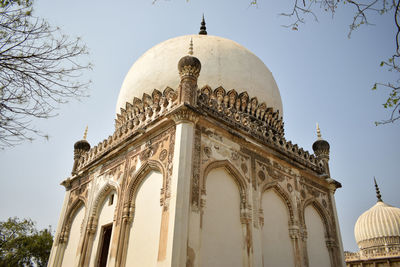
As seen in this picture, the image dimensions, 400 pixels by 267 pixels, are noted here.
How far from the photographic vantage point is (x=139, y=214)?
769cm

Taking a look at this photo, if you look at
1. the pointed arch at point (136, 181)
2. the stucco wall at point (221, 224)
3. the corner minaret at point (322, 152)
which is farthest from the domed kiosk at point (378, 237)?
the pointed arch at point (136, 181)

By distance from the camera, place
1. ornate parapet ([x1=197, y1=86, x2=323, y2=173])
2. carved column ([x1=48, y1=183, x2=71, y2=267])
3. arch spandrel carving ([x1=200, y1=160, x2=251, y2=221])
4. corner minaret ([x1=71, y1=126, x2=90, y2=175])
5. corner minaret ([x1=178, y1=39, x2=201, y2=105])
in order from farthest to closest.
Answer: corner minaret ([x1=71, y1=126, x2=90, y2=175]) → carved column ([x1=48, y1=183, x2=71, y2=267]) → ornate parapet ([x1=197, y1=86, x2=323, y2=173]) → corner minaret ([x1=178, y1=39, x2=201, y2=105]) → arch spandrel carving ([x1=200, y1=160, x2=251, y2=221])

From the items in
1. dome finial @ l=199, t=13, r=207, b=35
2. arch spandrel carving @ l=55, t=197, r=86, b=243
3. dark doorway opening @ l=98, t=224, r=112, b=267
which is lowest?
dark doorway opening @ l=98, t=224, r=112, b=267

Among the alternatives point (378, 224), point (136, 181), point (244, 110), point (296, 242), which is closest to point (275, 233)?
point (296, 242)

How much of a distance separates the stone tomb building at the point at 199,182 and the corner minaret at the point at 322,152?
1.4 inches

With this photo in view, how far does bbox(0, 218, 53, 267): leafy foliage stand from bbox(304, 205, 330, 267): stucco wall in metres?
14.7

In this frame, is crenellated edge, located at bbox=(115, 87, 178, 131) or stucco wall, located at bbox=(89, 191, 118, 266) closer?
crenellated edge, located at bbox=(115, 87, 178, 131)

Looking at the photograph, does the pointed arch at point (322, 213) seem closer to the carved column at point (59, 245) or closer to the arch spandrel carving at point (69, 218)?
the arch spandrel carving at point (69, 218)

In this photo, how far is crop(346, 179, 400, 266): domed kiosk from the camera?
20.6 metres

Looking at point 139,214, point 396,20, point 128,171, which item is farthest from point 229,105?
point 396,20

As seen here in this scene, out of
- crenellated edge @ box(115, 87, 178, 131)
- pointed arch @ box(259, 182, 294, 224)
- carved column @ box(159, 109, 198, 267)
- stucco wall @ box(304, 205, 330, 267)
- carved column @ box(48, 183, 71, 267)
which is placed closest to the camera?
carved column @ box(159, 109, 198, 267)

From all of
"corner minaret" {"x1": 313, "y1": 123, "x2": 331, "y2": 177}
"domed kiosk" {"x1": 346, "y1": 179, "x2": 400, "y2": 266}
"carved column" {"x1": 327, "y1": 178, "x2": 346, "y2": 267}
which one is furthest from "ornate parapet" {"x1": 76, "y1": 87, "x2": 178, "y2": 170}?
"domed kiosk" {"x1": 346, "y1": 179, "x2": 400, "y2": 266}

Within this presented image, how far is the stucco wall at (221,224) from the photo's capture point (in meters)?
6.91

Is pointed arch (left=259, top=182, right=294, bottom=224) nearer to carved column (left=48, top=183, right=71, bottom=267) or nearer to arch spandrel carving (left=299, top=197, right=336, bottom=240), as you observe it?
arch spandrel carving (left=299, top=197, right=336, bottom=240)
